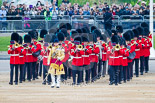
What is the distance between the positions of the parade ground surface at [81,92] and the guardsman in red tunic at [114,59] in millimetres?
331

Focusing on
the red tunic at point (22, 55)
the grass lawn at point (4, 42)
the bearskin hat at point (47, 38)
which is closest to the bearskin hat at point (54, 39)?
the bearskin hat at point (47, 38)

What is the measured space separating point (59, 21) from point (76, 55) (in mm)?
12382

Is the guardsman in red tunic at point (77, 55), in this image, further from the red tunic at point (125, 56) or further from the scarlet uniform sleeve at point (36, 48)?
the scarlet uniform sleeve at point (36, 48)

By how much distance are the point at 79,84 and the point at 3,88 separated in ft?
7.67

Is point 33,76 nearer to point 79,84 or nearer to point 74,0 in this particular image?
point 79,84

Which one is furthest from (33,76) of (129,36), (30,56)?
(129,36)

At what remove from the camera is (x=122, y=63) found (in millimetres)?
20000

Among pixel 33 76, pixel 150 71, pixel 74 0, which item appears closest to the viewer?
pixel 33 76

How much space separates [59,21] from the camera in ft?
104

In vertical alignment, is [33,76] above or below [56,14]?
below

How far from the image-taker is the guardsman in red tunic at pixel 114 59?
776 inches

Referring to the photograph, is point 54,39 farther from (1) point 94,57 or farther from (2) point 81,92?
(1) point 94,57

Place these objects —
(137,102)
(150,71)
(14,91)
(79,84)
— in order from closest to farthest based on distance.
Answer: (137,102) → (14,91) → (79,84) → (150,71)

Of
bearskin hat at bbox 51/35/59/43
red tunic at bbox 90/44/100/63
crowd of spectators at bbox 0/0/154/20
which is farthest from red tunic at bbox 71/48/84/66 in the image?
crowd of spectators at bbox 0/0/154/20
